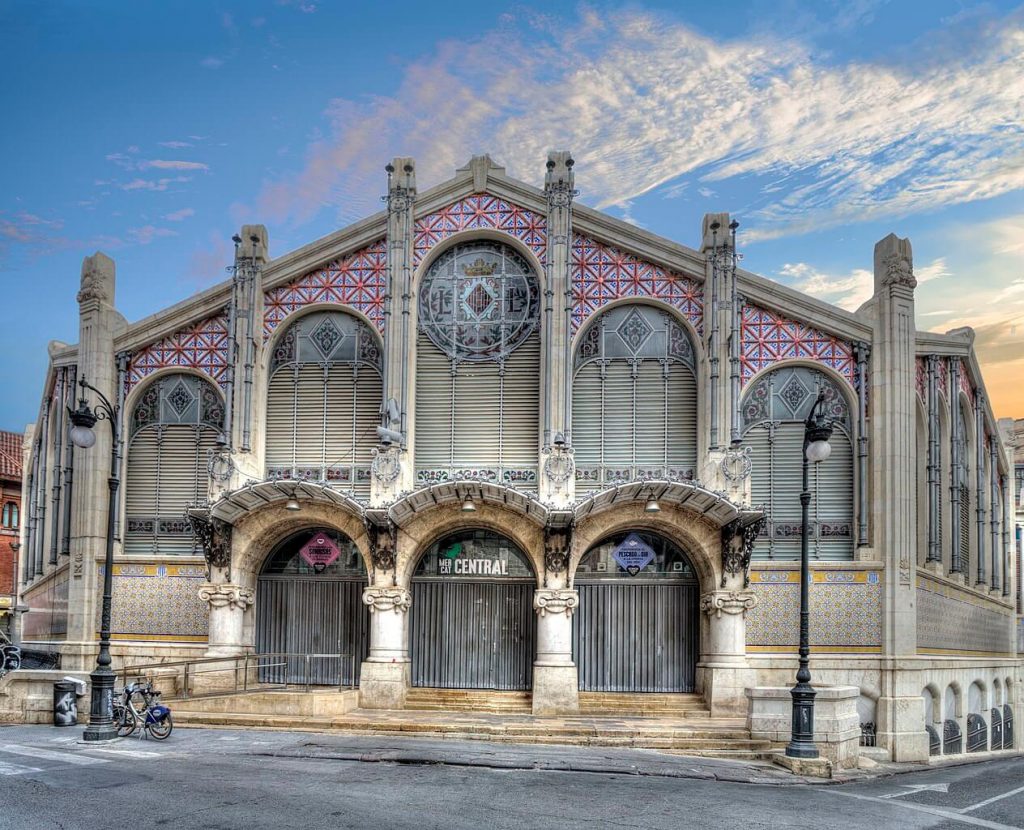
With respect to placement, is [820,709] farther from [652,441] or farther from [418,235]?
[418,235]

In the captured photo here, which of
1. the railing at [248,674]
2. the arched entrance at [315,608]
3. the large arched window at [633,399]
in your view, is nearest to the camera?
the railing at [248,674]

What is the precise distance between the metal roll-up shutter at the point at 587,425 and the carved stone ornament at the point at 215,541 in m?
8.62

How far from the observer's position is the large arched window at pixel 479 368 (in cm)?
2742

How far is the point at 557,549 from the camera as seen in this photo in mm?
25500

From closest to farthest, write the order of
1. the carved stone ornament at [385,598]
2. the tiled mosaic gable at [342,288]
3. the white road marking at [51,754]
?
the white road marking at [51,754] → the carved stone ornament at [385,598] → the tiled mosaic gable at [342,288]

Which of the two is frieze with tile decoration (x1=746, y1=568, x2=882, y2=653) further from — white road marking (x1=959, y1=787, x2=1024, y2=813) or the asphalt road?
white road marking (x1=959, y1=787, x2=1024, y2=813)

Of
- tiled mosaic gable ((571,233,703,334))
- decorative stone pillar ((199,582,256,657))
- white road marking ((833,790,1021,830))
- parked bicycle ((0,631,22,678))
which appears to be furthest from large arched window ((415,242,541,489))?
parked bicycle ((0,631,22,678))

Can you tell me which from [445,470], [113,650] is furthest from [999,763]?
[113,650]

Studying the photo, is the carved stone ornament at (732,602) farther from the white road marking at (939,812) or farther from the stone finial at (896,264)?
the stone finial at (896,264)

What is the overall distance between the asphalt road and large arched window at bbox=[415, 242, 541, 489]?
311 inches

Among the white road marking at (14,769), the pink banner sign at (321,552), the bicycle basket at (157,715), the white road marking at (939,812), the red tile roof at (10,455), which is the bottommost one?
the white road marking at (939,812)

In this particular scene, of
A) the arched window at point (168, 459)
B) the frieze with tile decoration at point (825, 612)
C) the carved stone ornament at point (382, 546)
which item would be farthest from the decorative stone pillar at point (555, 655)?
the arched window at point (168, 459)

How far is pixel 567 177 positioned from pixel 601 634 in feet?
37.3

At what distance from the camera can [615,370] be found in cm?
2755
